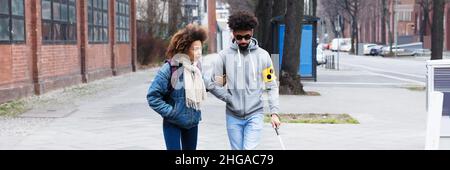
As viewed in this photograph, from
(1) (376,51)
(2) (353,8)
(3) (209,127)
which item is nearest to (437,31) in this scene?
(3) (209,127)

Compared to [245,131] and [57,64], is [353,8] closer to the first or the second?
[57,64]

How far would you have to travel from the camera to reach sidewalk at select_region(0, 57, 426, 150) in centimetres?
900

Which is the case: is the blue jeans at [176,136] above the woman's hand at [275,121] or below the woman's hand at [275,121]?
below

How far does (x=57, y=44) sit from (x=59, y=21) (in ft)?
2.56

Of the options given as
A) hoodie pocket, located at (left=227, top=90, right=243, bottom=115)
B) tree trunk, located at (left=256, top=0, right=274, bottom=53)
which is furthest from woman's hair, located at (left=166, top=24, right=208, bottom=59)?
tree trunk, located at (left=256, top=0, right=274, bottom=53)

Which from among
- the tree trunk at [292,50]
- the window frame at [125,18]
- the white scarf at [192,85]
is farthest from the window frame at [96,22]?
the white scarf at [192,85]

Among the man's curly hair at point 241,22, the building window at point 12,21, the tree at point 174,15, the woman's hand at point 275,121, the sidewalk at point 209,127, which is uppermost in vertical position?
the tree at point 174,15

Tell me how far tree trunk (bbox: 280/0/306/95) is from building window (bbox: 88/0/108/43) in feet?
26.4

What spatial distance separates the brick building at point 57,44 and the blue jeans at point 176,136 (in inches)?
379

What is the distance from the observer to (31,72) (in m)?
16.6

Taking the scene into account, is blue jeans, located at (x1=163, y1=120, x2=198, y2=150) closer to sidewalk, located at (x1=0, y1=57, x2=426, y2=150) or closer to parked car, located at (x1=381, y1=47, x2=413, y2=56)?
A: sidewalk, located at (x1=0, y1=57, x2=426, y2=150)

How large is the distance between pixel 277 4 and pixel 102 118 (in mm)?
14159

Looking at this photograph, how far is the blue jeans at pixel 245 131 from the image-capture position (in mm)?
5320

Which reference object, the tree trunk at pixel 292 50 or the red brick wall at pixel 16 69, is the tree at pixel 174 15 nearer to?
the tree trunk at pixel 292 50
